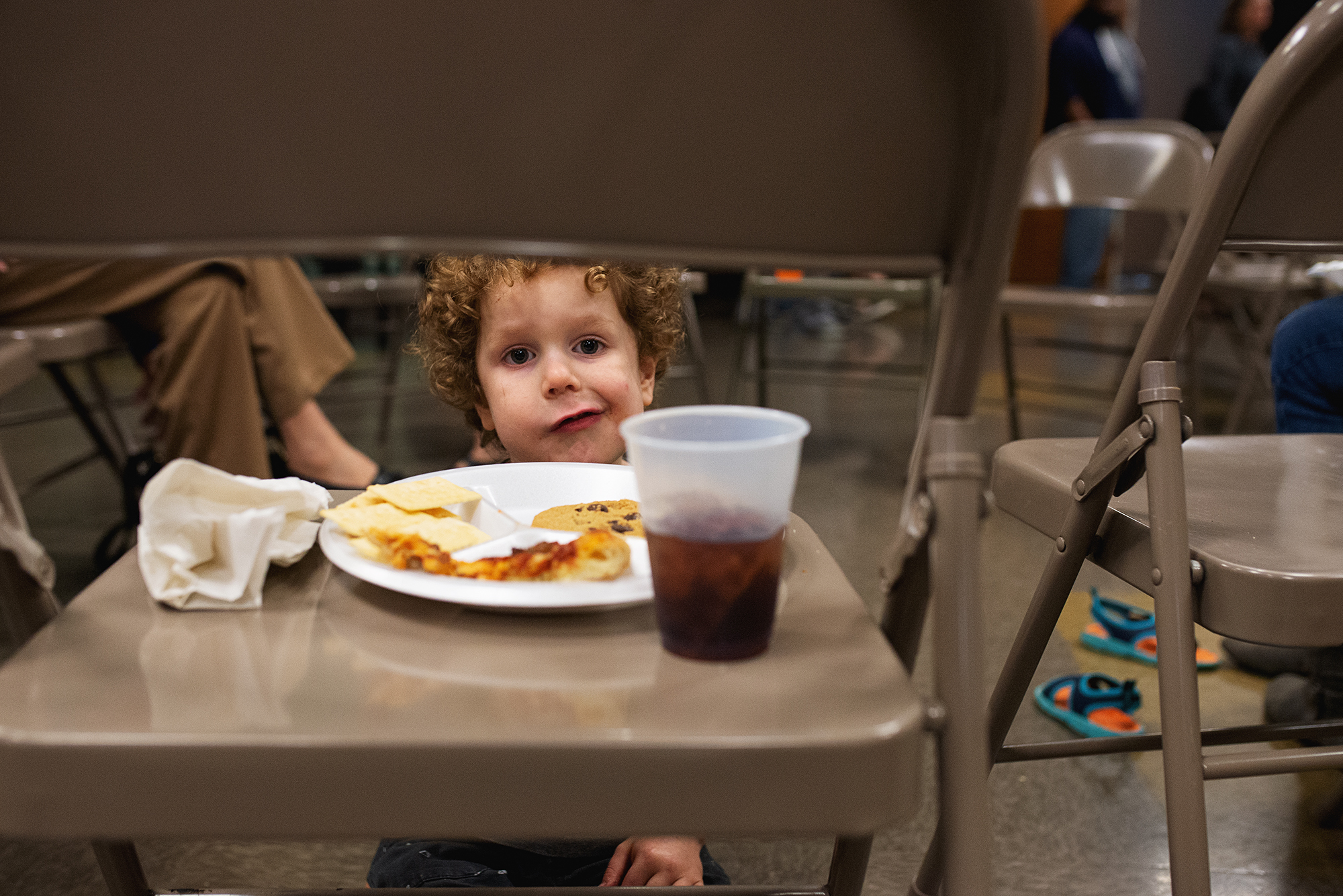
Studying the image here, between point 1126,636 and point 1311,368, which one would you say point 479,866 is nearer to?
point 1311,368

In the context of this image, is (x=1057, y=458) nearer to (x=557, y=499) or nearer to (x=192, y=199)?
(x=557, y=499)

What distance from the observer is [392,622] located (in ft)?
1.66

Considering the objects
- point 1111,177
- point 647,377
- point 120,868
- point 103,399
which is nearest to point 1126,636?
point 647,377

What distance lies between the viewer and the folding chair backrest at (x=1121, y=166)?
8.34 ft

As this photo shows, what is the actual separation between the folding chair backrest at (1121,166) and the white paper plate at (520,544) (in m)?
2.22

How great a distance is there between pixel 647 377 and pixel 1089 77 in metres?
4.81

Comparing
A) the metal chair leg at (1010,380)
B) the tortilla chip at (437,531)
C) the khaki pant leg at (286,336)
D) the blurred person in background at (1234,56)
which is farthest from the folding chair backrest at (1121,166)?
the blurred person in background at (1234,56)

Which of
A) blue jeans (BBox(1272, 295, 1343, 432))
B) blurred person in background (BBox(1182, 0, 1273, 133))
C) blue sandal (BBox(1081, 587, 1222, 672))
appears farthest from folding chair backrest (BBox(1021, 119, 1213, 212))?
blurred person in background (BBox(1182, 0, 1273, 133))

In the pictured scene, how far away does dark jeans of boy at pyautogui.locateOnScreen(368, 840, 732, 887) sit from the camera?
875 mm

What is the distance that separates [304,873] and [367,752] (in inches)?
34.8

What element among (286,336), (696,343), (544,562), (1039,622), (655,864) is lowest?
(696,343)

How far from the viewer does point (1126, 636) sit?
1.69 meters

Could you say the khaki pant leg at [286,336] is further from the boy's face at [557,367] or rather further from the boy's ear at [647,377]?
the boy's face at [557,367]

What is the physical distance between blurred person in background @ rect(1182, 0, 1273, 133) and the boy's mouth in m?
5.93
